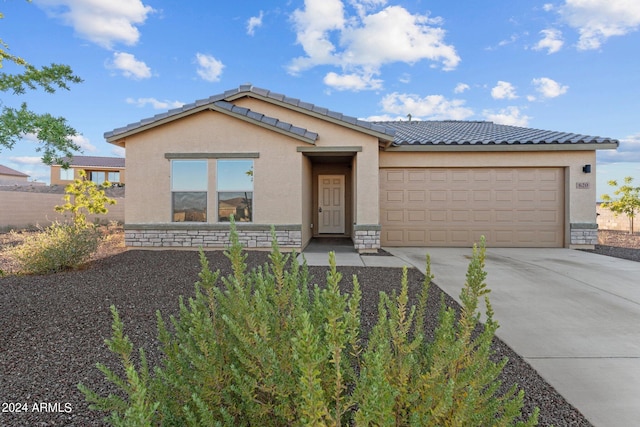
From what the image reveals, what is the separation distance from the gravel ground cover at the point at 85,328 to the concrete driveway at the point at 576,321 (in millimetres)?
250

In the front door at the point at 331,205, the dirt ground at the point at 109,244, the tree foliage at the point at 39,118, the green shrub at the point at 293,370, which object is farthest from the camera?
the front door at the point at 331,205

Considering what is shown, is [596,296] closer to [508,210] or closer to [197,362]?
[508,210]

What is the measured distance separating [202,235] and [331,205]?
590 centimetres

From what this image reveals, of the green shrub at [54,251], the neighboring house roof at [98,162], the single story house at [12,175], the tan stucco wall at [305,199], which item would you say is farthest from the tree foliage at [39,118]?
the single story house at [12,175]

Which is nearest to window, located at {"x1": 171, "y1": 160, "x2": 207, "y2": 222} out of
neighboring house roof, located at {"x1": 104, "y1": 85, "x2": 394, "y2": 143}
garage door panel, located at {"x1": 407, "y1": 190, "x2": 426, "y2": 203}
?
neighboring house roof, located at {"x1": 104, "y1": 85, "x2": 394, "y2": 143}

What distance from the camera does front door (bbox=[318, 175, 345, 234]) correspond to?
45.8ft

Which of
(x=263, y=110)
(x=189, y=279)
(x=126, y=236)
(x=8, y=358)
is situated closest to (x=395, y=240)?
(x=263, y=110)

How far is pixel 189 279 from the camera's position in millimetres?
6223

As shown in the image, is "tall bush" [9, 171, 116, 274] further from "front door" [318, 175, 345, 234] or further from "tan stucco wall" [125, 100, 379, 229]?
"front door" [318, 175, 345, 234]

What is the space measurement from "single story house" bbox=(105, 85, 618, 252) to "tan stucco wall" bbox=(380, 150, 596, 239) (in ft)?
0.10

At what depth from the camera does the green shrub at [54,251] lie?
6.66 metres

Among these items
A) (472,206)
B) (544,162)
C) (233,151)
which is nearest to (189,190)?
(233,151)

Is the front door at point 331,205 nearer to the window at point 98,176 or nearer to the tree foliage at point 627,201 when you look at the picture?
the tree foliage at point 627,201

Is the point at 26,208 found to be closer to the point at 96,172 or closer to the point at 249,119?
the point at 249,119
